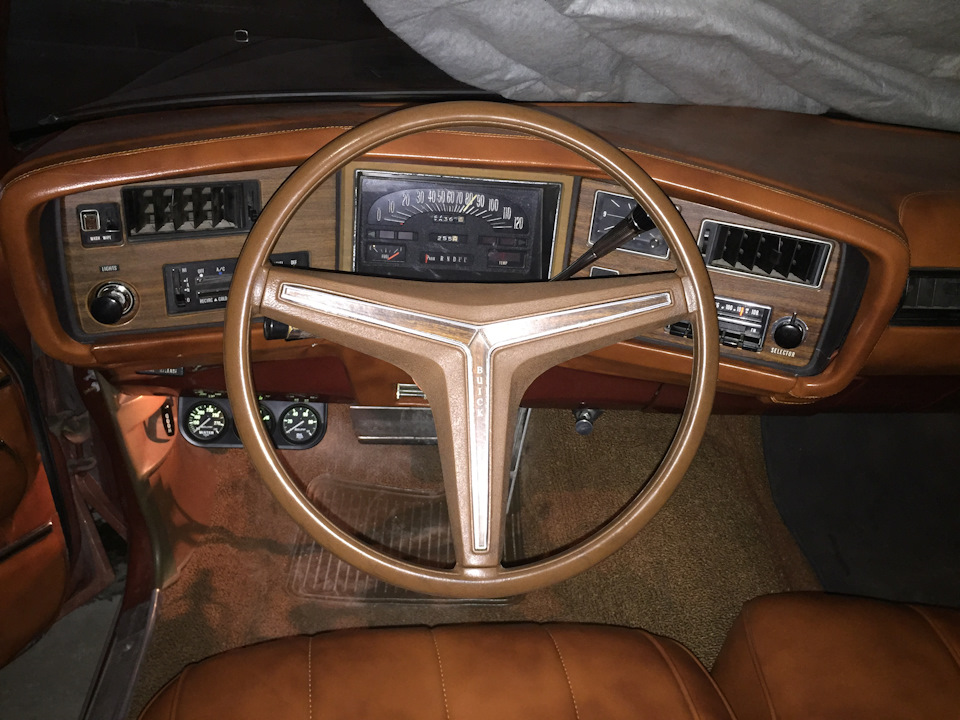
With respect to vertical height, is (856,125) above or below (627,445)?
above

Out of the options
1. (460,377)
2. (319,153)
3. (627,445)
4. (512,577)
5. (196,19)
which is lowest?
(627,445)

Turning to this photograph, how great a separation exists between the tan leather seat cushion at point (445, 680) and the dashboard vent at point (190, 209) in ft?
2.23

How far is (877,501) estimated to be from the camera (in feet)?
6.53

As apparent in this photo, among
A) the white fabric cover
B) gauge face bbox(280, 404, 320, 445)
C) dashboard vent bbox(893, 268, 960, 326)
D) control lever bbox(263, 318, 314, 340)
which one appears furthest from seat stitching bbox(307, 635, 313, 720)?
dashboard vent bbox(893, 268, 960, 326)

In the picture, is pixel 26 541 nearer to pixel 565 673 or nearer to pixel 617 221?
pixel 565 673

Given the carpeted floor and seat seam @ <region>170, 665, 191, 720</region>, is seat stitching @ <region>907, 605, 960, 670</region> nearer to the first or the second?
the carpeted floor

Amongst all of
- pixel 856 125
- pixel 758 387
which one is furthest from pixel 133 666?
pixel 856 125

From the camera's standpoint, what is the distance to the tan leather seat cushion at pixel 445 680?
1.14m

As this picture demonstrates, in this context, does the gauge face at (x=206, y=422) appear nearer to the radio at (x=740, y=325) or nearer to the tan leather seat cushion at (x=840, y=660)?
the radio at (x=740, y=325)

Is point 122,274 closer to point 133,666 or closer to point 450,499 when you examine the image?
point 450,499

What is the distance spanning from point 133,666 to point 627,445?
132 centimetres

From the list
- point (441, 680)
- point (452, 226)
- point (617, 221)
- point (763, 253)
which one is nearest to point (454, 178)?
point (452, 226)

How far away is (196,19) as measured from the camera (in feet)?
6.03

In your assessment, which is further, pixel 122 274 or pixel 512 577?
pixel 122 274
